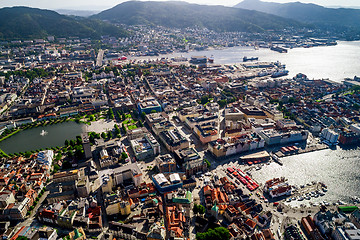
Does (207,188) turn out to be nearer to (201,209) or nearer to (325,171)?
(201,209)

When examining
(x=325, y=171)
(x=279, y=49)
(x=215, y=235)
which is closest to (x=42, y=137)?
(x=215, y=235)

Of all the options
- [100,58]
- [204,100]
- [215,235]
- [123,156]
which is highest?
[100,58]

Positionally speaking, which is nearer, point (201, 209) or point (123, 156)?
point (201, 209)

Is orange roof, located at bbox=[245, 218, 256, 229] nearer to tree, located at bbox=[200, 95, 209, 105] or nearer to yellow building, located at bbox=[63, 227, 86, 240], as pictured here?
yellow building, located at bbox=[63, 227, 86, 240]

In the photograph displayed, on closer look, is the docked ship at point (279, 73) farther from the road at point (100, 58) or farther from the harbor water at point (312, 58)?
the road at point (100, 58)

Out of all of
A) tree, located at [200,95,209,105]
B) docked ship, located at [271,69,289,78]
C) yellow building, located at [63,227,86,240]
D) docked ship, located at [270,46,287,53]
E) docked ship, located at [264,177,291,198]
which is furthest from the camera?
docked ship, located at [270,46,287,53]

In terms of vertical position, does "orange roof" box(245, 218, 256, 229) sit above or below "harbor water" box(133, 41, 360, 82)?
above

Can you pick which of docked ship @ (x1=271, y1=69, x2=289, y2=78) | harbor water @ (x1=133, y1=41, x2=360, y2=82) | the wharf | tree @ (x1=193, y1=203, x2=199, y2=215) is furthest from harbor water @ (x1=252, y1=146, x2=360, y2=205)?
harbor water @ (x1=133, y1=41, x2=360, y2=82)

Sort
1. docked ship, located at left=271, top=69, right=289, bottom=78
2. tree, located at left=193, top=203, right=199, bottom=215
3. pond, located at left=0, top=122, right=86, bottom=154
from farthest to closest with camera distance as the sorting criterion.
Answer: docked ship, located at left=271, top=69, right=289, bottom=78 < pond, located at left=0, top=122, right=86, bottom=154 < tree, located at left=193, top=203, right=199, bottom=215
